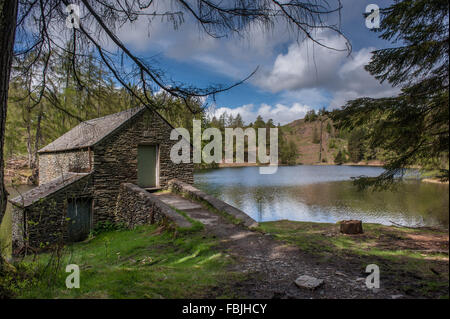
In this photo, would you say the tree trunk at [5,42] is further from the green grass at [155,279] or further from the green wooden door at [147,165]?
the green wooden door at [147,165]

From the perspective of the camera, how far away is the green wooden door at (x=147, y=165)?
13289 mm

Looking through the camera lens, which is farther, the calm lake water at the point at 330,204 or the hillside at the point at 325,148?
the hillside at the point at 325,148

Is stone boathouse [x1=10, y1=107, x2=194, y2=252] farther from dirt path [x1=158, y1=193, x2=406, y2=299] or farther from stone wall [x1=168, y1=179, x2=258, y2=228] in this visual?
dirt path [x1=158, y1=193, x2=406, y2=299]

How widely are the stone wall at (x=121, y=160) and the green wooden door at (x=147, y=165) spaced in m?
0.31

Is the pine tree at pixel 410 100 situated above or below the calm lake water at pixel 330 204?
above

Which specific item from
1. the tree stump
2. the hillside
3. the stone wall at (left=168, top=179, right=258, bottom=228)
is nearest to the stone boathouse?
the stone wall at (left=168, top=179, right=258, bottom=228)

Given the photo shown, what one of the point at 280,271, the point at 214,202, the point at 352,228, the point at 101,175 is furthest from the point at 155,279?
the point at 101,175

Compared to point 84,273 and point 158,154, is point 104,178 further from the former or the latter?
point 84,273

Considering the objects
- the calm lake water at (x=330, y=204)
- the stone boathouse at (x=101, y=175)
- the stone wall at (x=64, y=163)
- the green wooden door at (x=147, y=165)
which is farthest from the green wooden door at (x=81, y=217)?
the calm lake water at (x=330, y=204)

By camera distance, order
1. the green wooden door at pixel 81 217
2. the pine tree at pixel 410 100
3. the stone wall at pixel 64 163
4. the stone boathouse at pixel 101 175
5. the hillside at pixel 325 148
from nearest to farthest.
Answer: the pine tree at pixel 410 100
the stone boathouse at pixel 101 175
the green wooden door at pixel 81 217
the stone wall at pixel 64 163
the hillside at pixel 325 148

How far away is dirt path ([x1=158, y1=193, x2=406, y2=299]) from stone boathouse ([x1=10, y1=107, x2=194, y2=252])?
281 inches

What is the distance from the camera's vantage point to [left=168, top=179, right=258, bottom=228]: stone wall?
7266 millimetres
